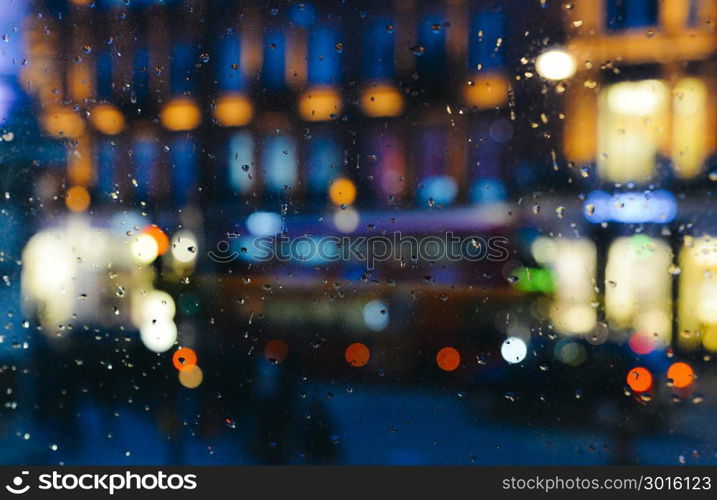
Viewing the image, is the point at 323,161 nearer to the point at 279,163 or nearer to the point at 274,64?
the point at 279,163

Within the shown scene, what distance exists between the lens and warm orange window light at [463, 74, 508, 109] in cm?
193

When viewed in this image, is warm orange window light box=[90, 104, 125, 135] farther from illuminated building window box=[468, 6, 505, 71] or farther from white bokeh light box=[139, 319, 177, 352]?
illuminated building window box=[468, 6, 505, 71]

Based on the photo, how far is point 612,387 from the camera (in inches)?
77.9

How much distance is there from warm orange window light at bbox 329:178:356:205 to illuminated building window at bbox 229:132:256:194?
0.93ft

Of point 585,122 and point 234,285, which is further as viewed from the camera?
point 585,122

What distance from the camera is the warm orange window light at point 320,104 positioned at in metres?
2.01

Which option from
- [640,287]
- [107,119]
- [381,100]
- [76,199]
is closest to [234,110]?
[107,119]

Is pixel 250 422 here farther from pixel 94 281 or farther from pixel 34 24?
pixel 34 24

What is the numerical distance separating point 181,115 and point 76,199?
498mm

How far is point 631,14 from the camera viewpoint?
202 cm

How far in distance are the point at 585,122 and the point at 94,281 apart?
2134 mm

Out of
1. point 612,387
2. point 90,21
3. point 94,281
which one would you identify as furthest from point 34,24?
point 612,387

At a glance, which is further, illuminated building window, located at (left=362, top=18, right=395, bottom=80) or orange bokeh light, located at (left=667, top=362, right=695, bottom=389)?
illuminated building window, located at (left=362, top=18, right=395, bottom=80)

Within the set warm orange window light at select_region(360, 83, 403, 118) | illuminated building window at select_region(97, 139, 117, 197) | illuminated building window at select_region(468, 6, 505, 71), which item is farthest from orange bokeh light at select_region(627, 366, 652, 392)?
illuminated building window at select_region(97, 139, 117, 197)
